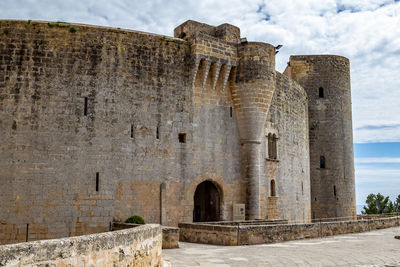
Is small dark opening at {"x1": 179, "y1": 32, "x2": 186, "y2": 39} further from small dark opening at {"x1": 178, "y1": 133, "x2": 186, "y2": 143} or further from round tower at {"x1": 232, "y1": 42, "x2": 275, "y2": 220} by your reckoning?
small dark opening at {"x1": 178, "y1": 133, "x2": 186, "y2": 143}

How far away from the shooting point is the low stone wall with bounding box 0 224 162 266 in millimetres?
4148

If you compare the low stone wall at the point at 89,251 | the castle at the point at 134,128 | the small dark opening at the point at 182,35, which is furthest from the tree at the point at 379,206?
the low stone wall at the point at 89,251

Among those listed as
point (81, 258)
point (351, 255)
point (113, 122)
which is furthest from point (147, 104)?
point (81, 258)

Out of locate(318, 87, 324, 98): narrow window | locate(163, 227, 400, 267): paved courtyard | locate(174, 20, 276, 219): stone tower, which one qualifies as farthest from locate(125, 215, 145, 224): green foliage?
locate(318, 87, 324, 98): narrow window

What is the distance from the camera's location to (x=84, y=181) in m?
14.3

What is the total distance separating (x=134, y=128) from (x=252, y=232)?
5.99 meters

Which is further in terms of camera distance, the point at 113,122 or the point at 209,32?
the point at 209,32

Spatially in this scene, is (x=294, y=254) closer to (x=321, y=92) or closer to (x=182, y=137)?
(x=182, y=137)

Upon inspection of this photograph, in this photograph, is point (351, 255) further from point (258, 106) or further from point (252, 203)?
point (258, 106)

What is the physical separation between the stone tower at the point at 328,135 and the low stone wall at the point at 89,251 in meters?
21.1

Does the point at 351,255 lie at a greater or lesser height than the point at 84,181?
lesser

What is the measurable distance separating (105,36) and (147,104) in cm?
292

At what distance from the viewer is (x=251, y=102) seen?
1814 centimetres

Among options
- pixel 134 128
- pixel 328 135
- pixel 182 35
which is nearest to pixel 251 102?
pixel 182 35
